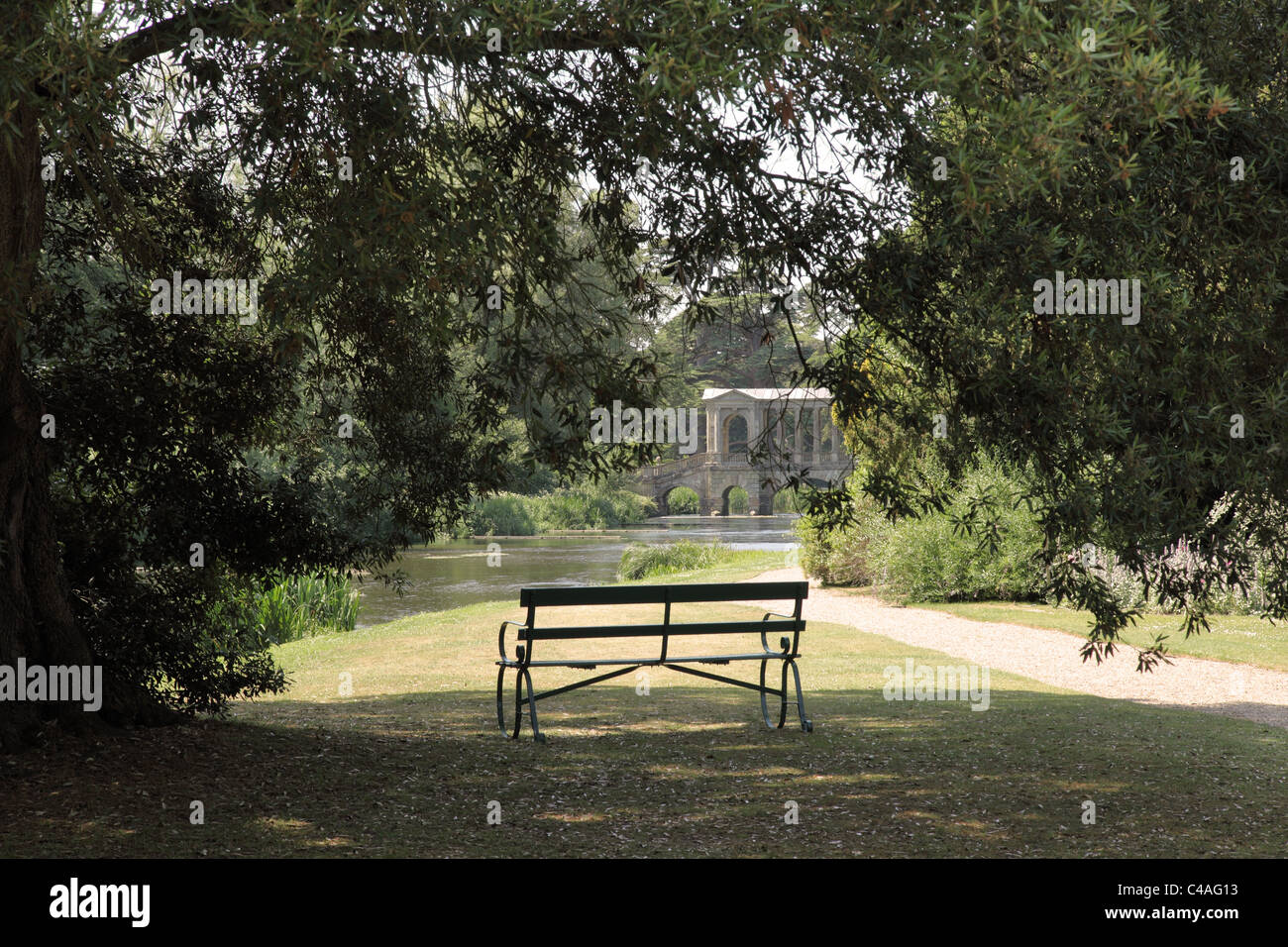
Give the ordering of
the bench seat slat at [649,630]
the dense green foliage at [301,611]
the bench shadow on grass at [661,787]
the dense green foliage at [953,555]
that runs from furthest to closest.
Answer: the dense green foliage at [953,555] → the dense green foliage at [301,611] → the bench seat slat at [649,630] → the bench shadow on grass at [661,787]

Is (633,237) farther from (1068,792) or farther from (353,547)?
(1068,792)

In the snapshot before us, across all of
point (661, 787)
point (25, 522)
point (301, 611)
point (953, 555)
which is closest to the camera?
point (25, 522)

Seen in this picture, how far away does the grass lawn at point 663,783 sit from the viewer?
5.04m

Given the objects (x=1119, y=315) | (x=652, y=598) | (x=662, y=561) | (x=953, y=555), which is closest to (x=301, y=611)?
(x=652, y=598)

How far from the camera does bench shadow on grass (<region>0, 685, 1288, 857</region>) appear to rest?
5.03 meters

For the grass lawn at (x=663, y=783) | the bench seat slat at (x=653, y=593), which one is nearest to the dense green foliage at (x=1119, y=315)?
the grass lawn at (x=663, y=783)

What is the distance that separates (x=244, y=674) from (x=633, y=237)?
376 centimetres

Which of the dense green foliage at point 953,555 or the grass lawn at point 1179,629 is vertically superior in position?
the dense green foliage at point 953,555

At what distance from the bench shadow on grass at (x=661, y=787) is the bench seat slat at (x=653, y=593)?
949mm

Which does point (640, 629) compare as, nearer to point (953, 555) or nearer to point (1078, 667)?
point (1078, 667)

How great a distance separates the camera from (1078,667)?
38.5 ft

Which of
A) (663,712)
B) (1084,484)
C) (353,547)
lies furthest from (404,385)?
(1084,484)

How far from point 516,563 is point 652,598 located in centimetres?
2447

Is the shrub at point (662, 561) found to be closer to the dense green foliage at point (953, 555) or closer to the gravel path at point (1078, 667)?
the dense green foliage at point (953, 555)
